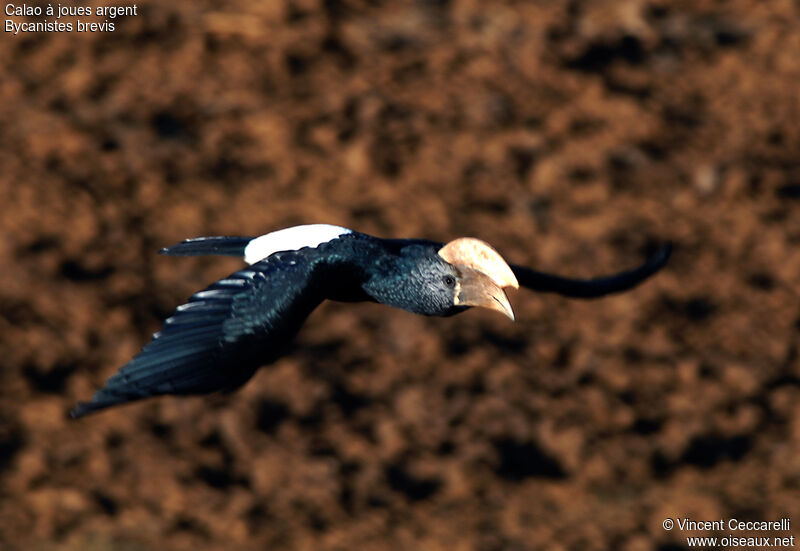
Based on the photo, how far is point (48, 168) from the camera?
37.0ft

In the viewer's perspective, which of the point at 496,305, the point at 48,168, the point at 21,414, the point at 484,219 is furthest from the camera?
the point at 484,219

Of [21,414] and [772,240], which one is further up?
[772,240]

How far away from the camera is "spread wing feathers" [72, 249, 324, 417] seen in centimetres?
444

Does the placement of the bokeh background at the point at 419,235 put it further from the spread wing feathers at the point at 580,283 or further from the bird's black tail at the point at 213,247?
the bird's black tail at the point at 213,247

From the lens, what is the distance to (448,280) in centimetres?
508

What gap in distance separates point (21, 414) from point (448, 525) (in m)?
4.02

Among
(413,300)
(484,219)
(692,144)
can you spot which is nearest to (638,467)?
(484,219)

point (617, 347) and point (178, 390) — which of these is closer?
point (178, 390)

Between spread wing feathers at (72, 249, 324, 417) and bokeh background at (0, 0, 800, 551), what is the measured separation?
6.11 m

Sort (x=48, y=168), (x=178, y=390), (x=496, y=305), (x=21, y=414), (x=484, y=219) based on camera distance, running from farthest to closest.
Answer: (x=484, y=219), (x=48, y=168), (x=21, y=414), (x=496, y=305), (x=178, y=390)

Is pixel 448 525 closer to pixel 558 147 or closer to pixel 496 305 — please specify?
pixel 558 147

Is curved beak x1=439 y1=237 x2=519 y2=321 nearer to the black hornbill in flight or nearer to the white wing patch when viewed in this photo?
the black hornbill in flight

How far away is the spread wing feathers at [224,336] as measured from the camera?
4.44 metres

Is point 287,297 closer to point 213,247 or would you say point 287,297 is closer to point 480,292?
point 480,292
